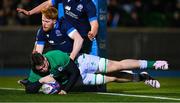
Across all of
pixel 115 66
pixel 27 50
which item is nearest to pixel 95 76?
pixel 115 66

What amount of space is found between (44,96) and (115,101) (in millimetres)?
1351

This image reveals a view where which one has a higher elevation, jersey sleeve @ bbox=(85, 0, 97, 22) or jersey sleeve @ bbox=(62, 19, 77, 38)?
jersey sleeve @ bbox=(85, 0, 97, 22)

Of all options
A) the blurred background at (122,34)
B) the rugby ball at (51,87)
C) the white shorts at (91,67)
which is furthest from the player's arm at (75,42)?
the blurred background at (122,34)

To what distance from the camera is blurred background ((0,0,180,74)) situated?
23.1 meters

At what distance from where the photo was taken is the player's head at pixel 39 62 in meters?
12.4

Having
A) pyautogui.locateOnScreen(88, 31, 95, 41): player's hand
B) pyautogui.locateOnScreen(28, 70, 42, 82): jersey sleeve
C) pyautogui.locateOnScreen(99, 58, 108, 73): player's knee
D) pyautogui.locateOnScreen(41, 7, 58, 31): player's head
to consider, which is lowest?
pyautogui.locateOnScreen(28, 70, 42, 82): jersey sleeve

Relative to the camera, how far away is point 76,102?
1118cm

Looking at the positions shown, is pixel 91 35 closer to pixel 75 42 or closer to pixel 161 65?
pixel 75 42

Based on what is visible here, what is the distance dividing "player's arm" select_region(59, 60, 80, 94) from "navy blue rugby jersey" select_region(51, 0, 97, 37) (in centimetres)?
107

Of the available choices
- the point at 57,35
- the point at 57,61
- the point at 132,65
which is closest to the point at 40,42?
the point at 57,35

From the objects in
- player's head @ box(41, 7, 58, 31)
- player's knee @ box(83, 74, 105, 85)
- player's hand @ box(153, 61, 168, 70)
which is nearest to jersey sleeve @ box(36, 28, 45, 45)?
player's head @ box(41, 7, 58, 31)

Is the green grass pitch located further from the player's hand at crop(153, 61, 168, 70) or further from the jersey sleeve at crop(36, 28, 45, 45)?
the jersey sleeve at crop(36, 28, 45, 45)

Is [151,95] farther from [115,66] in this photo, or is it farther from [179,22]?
[179,22]

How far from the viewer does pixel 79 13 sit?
13547 mm
